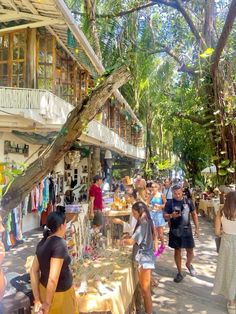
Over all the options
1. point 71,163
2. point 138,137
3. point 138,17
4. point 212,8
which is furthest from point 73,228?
point 138,137

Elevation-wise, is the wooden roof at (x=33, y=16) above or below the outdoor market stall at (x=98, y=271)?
above

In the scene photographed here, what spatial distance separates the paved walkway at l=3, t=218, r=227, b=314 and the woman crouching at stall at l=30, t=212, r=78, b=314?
259 cm

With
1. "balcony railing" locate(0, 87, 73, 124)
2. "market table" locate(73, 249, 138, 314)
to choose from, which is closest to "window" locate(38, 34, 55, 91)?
"balcony railing" locate(0, 87, 73, 124)

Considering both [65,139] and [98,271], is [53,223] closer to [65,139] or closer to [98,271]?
[65,139]

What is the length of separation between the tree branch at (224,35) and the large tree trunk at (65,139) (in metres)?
3.29

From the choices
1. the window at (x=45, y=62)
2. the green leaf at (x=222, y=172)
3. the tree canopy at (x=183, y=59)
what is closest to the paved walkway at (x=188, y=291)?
the green leaf at (x=222, y=172)

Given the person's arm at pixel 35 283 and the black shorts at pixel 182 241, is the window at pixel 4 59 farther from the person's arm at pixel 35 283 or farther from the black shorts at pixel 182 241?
the person's arm at pixel 35 283

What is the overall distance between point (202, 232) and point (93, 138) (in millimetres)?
4861

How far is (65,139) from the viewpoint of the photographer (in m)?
3.58

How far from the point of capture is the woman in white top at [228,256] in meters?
5.48

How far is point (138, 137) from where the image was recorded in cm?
3180

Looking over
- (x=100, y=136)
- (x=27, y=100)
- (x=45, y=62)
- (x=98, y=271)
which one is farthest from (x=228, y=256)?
(x=100, y=136)

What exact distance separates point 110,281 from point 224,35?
4856 mm

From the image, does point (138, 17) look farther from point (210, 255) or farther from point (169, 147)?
point (169, 147)
